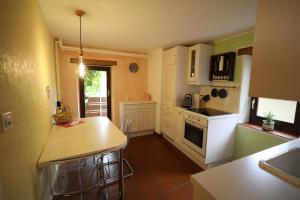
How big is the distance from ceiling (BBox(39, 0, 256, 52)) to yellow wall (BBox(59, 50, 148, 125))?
0.75 m

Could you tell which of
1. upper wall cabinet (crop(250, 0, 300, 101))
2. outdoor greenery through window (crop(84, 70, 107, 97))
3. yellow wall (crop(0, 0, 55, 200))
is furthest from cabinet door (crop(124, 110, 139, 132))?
upper wall cabinet (crop(250, 0, 300, 101))

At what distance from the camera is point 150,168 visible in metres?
2.45

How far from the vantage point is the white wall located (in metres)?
3.72

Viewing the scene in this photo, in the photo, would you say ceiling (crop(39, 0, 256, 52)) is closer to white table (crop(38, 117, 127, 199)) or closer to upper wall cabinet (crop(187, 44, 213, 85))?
upper wall cabinet (crop(187, 44, 213, 85))

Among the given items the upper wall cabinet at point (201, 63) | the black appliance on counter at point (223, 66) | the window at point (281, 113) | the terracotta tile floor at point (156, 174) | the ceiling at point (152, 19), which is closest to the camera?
the ceiling at point (152, 19)

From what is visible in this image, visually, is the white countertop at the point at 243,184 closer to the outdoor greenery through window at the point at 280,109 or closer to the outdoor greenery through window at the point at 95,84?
the outdoor greenery through window at the point at 280,109

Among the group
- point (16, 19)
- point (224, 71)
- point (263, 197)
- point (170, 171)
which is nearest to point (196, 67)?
point (224, 71)

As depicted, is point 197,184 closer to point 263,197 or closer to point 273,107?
point 263,197

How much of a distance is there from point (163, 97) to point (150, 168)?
1.76 m

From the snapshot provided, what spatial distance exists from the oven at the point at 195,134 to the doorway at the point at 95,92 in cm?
223

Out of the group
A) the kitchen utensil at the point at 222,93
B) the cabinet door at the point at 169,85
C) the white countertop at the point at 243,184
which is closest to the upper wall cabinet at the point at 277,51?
the white countertop at the point at 243,184

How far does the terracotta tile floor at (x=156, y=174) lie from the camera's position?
6.13 feet

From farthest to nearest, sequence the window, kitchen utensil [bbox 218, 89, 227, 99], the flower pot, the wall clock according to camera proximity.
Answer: the wall clock → kitchen utensil [bbox 218, 89, 227, 99] → the flower pot → the window

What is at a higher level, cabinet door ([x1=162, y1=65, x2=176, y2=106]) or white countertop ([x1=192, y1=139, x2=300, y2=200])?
cabinet door ([x1=162, y1=65, x2=176, y2=106])
